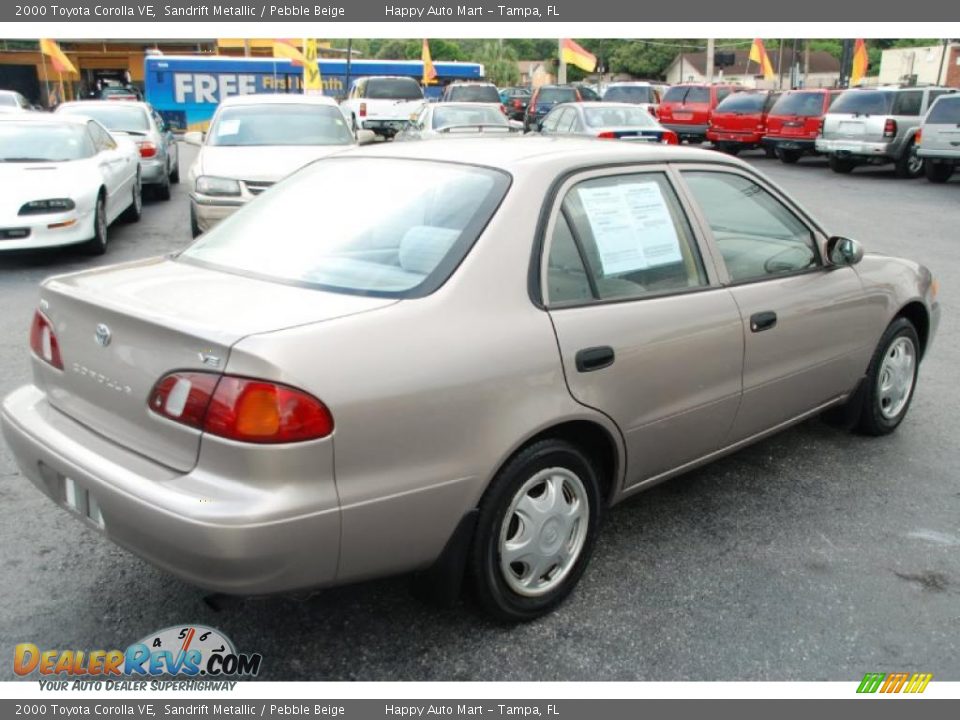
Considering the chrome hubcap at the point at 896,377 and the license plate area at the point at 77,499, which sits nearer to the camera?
the license plate area at the point at 77,499

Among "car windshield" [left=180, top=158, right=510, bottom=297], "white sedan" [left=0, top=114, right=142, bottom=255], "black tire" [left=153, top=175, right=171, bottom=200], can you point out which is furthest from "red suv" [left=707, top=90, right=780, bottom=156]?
"car windshield" [left=180, top=158, right=510, bottom=297]

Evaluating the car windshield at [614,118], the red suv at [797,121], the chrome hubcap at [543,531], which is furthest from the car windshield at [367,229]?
the red suv at [797,121]

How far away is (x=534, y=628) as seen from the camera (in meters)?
3.11

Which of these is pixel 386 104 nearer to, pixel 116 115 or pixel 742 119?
pixel 742 119

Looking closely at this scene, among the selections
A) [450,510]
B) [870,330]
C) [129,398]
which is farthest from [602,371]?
[870,330]

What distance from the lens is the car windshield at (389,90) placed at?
83.7 feet

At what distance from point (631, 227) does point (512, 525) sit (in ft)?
4.00

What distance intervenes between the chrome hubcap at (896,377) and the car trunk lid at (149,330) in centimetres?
316

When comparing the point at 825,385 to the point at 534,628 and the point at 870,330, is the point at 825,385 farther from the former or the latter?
the point at 534,628

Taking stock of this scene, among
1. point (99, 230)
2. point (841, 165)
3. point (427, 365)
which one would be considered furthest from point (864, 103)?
point (427, 365)

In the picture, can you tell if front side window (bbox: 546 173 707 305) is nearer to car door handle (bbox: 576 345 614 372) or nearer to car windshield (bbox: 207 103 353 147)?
car door handle (bbox: 576 345 614 372)

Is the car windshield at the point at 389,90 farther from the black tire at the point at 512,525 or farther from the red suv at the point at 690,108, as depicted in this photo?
the black tire at the point at 512,525

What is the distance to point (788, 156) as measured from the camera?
73.3 feet

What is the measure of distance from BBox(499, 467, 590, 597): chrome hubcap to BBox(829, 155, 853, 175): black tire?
1866cm
